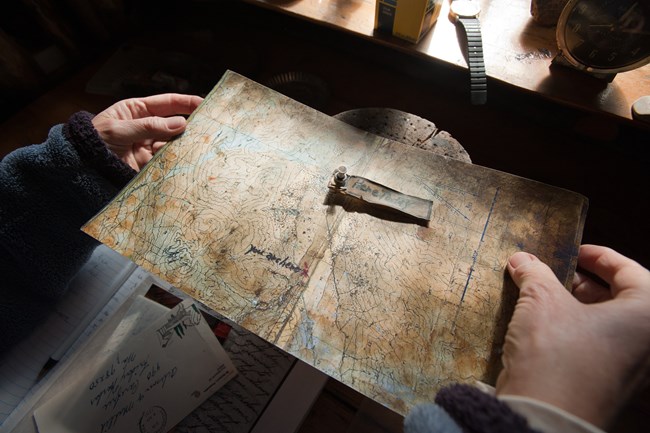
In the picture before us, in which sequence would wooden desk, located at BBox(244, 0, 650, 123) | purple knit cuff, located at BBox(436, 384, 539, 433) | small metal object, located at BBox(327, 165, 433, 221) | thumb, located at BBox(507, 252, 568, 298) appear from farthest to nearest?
1. wooden desk, located at BBox(244, 0, 650, 123)
2. small metal object, located at BBox(327, 165, 433, 221)
3. thumb, located at BBox(507, 252, 568, 298)
4. purple knit cuff, located at BBox(436, 384, 539, 433)

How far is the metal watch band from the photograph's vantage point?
76 cm

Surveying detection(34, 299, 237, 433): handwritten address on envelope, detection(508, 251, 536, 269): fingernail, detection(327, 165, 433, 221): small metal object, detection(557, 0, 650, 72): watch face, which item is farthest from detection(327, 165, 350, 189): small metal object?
detection(557, 0, 650, 72): watch face

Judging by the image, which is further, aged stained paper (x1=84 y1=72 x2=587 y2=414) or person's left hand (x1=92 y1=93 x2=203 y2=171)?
person's left hand (x1=92 y1=93 x2=203 y2=171)

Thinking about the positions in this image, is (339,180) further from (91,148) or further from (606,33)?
(606,33)

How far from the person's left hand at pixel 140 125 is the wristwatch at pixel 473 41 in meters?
0.60

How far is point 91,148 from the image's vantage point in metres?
0.62

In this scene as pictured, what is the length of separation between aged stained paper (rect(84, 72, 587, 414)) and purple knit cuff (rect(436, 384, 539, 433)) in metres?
0.09

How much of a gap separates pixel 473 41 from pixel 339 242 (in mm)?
586

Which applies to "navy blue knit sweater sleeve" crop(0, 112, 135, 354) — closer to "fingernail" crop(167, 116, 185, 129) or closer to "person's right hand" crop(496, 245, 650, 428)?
"fingernail" crop(167, 116, 185, 129)

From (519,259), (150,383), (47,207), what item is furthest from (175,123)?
(519,259)

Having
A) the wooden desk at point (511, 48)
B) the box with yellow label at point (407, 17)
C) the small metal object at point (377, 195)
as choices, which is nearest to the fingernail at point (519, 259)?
the small metal object at point (377, 195)

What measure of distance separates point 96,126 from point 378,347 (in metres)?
0.67

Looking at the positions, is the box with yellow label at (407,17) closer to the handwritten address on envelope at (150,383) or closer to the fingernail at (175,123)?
the fingernail at (175,123)

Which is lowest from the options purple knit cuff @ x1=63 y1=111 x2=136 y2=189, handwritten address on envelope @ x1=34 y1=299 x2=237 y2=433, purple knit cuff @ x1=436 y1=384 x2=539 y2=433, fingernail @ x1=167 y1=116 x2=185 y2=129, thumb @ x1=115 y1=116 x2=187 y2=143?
handwritten address on envelope @ x1=34 y1=299 x2=237 y2=433
